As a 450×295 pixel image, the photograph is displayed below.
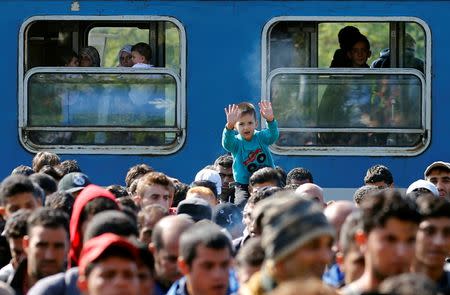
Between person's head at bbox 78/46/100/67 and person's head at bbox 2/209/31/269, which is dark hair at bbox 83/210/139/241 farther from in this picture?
person's head at bbox 78/46/100/67

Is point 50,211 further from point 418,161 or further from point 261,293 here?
point 418,161

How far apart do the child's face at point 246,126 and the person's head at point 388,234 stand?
536cm

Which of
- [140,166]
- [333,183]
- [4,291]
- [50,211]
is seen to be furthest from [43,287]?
[333,183]

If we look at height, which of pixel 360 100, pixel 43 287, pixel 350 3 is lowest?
pixel 43 287

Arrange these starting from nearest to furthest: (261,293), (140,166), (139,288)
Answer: (261,293)
(139,288)
(140,166)

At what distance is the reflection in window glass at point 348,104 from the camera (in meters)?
11.9

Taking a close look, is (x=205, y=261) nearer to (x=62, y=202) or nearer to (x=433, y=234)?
(x=433, y=234)

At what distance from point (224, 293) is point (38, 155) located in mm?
5249

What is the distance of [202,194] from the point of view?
10.2 meters

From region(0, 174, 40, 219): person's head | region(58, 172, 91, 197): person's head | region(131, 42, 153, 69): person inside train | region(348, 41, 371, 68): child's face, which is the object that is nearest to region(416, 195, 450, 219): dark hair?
region(0, 174, 40, 219): person's head

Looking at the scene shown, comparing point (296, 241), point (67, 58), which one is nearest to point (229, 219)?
point (67, 58)

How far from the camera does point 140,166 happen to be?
11203mm

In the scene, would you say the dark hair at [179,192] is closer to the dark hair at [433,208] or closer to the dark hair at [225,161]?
the dark hair at [225,161]

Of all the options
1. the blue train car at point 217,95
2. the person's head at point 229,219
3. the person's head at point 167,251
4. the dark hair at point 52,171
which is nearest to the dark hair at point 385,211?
the person's head at point 167,251
